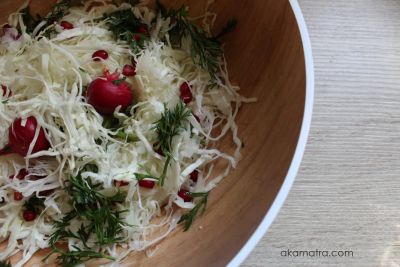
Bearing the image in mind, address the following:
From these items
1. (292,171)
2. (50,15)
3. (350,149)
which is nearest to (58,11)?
(50,15)

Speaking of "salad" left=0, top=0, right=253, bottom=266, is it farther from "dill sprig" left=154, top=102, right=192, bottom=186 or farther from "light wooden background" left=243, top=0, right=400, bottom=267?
"light wooden background" left=243, top=0, right=400, bottom=267

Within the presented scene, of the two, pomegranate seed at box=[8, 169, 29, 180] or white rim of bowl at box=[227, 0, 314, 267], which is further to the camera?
pomegranate seed at box=[8, 169, 29, 180]

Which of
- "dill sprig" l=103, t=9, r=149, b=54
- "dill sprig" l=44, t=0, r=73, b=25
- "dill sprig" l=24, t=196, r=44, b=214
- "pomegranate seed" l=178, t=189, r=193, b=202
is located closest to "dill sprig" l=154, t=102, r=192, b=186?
"pomegranate seed" l=178, t=189, r=193, b=202

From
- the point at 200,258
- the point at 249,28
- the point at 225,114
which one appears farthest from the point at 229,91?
the point at 200,258

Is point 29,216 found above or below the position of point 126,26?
below

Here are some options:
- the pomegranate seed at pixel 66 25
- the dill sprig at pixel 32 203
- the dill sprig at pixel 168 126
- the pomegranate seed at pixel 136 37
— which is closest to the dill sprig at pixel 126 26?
the pomegranate seed at pixel 136 37

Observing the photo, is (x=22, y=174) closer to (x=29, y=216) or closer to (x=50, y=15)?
(x=29, y=216)
